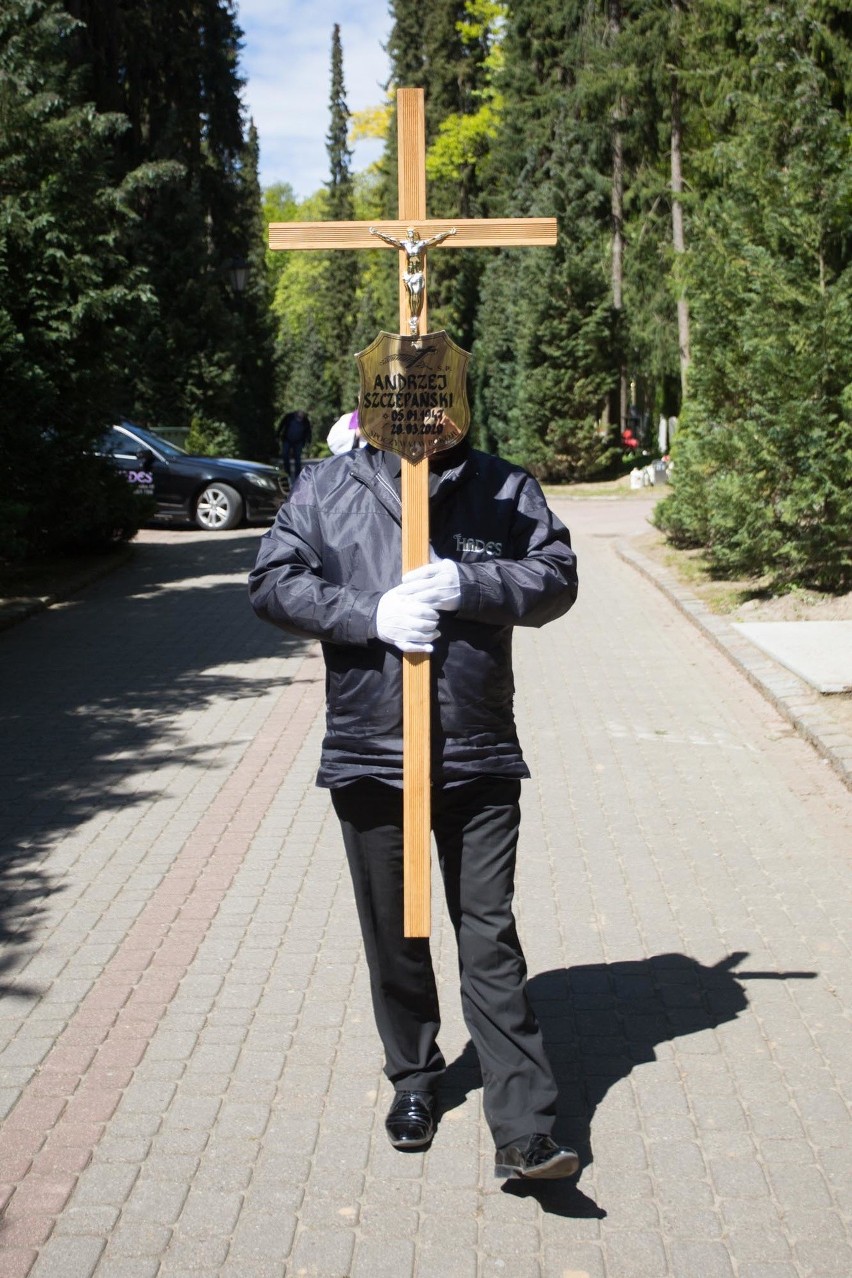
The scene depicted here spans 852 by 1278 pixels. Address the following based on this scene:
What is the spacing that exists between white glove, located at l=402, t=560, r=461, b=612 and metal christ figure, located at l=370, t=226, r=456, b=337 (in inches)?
24.7

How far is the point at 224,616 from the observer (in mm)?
14047

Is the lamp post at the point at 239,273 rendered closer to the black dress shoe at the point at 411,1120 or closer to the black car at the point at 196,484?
the black car at the point at 196,484

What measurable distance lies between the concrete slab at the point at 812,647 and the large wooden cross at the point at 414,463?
613 cm

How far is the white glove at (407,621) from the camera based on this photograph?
350 centimetres

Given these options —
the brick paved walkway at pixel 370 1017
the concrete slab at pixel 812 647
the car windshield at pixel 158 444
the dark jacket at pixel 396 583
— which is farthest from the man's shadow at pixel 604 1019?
the car windshield at pixel 158 444

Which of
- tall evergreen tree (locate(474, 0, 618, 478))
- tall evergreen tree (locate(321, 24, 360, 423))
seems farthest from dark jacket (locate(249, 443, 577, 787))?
tall evergreen tree (locate(321, 24, 360, 423))

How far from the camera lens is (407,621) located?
350 cm

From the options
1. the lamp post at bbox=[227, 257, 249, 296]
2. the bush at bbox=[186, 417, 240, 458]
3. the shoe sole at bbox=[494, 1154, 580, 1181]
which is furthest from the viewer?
the bush at bbox=[186, 417, 240, 458]

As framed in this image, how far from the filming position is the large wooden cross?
140 inches

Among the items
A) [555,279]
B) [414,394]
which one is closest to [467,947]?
[414,394]

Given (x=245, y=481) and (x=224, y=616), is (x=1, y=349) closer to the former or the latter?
(x=224, y=616)

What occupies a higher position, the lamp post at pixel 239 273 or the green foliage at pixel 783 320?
the lamp post at pixel 239 273

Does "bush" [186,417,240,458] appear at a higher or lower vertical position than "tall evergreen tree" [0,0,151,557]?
lower

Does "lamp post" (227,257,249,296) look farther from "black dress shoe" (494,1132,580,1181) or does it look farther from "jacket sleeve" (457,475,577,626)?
"black dress shoe" (494,1132,580,1181)
